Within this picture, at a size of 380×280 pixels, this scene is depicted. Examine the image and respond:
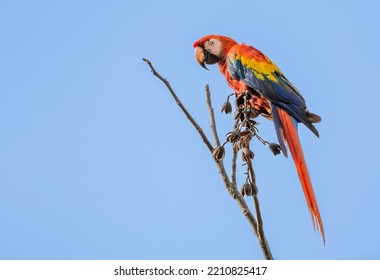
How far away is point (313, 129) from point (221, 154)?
1.23 meters

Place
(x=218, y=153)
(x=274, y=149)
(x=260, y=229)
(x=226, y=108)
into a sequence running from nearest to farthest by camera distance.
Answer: (x=260, y=229) < (x=218, y=153) < (x=274, y=149) < (x=226, y=108)

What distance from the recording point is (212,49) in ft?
15.1

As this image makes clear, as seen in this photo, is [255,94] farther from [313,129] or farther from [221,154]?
[221,154]

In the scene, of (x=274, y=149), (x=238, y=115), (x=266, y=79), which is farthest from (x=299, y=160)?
(x=266, y=79)

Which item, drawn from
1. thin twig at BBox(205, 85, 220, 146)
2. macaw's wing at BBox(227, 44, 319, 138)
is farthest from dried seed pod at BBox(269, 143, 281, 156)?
macaw's wing at BBox(227, 44, 319, 138)

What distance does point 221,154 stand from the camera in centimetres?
246

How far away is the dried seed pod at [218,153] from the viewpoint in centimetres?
240

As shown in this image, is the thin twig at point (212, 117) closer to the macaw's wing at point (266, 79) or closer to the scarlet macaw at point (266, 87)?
the scarlet macaw at point (266, 87)

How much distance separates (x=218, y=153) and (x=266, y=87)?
5.25 ft

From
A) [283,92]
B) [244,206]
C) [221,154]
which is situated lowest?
[244,206]

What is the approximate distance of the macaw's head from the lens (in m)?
4.59

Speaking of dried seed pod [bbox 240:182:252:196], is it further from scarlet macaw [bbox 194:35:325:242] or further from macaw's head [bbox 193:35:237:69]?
macaw's head [bbox 193:35:237:69]

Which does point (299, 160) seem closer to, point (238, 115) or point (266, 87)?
point (238, 115)
